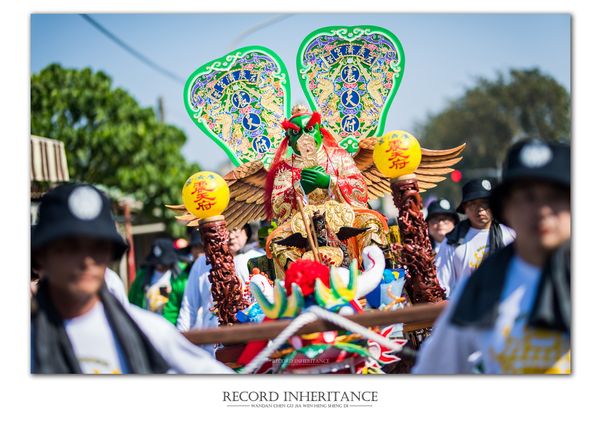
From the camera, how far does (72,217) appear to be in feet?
8.16

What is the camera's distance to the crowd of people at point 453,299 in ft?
8.13

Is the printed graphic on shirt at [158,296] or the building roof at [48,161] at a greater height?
the building roof at [48,161]

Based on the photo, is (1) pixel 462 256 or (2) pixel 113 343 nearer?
(2) pixel 113 343

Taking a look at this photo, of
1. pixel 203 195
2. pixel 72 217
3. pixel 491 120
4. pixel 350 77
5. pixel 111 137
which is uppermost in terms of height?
pixel 491 120

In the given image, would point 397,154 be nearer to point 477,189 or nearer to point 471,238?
point 477,189

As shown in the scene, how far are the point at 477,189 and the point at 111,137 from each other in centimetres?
538

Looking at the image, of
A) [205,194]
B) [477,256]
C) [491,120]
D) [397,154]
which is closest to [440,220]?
[477,256]

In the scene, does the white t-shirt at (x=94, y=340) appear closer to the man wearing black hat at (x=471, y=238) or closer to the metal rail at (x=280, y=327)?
the metal rail at (x=280, y=327)

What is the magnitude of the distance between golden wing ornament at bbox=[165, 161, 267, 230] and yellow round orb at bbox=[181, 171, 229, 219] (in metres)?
0.70

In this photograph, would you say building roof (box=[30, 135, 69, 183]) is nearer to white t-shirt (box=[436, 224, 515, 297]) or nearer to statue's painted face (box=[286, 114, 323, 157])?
statue's painted face (box=[286, 114, 323, 157])

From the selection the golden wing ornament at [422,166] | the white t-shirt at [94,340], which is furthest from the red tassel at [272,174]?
the white t-shirt at [94,340]

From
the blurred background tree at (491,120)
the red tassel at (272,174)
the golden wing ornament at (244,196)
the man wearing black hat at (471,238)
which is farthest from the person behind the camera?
the blurred background tree at (491,120)

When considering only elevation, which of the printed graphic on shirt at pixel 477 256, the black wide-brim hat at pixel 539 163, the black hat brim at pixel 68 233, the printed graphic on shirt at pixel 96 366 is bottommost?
the printed graphic on shirt at pixel 96 366

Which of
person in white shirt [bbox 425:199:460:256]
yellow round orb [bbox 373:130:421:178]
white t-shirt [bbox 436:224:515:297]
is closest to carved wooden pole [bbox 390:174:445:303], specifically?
yellow round orb [bbox 373:130:421:178]
